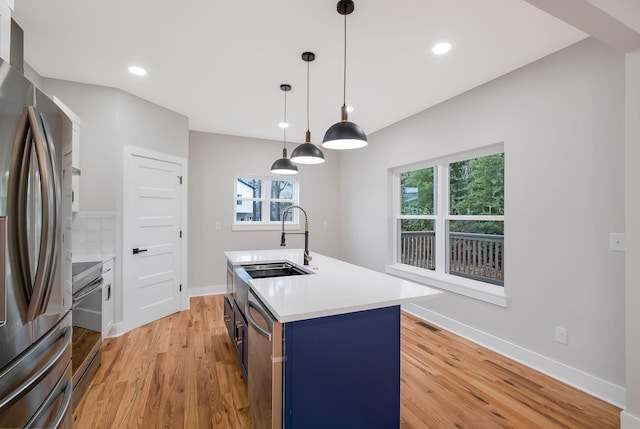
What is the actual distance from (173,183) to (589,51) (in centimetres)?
438

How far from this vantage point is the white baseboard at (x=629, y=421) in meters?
1.73

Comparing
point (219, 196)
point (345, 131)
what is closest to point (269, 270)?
point (345, 131)

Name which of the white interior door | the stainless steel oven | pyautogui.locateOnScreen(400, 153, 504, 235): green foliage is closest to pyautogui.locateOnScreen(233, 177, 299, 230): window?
the white interior door

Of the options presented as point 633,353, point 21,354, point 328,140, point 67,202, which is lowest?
point 633,353

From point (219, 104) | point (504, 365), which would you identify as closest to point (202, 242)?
point (219, 104)

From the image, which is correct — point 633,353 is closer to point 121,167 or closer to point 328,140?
point 328,140

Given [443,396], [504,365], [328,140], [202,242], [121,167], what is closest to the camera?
[328,140]

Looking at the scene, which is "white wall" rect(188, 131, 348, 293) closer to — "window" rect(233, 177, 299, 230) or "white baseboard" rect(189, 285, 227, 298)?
"white baseboard" rect(189, 285, 227, 298)

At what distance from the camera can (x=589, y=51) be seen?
225cm

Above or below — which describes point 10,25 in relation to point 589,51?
below

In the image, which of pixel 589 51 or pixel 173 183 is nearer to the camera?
pixel 589 51

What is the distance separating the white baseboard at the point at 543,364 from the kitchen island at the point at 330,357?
5.18 ft

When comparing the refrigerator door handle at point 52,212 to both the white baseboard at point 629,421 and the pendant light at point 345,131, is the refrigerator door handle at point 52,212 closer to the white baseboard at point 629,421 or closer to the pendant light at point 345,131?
the pendant light at point 345,131

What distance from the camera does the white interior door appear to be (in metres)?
3.35
